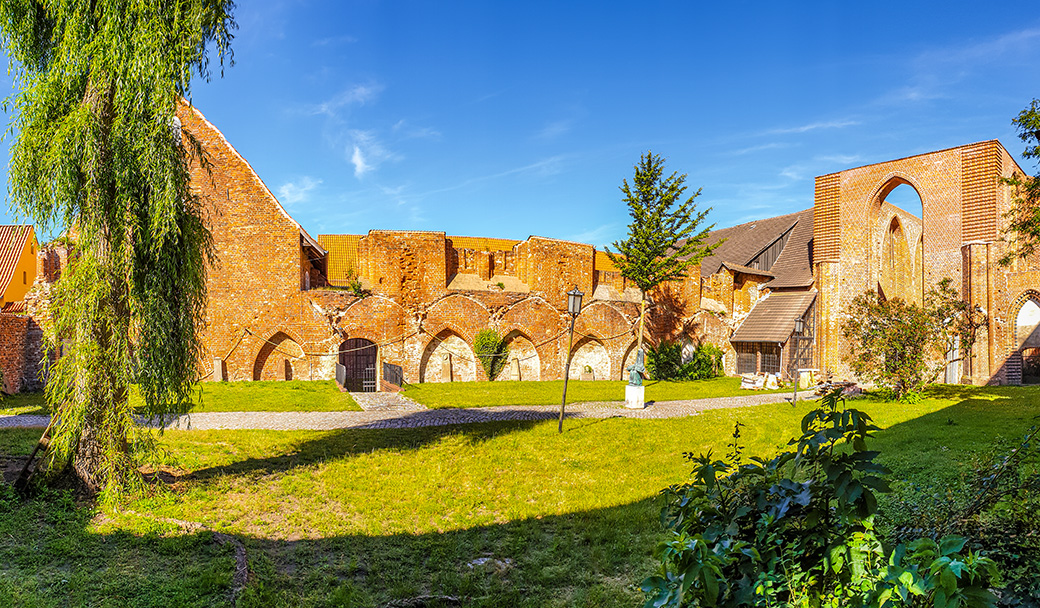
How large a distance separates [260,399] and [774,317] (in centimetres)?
2291

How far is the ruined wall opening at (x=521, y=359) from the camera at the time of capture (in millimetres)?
24922

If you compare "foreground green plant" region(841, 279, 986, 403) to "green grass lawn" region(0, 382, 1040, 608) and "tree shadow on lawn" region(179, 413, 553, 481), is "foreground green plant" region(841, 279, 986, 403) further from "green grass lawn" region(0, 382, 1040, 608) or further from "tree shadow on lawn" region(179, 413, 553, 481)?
"tree shadow on lawn" region(179, 413, 553, 481)

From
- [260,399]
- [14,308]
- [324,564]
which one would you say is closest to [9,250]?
[14,308]

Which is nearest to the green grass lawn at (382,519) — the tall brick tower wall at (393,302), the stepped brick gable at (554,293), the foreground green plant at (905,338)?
the foreground green plant at (905,338)

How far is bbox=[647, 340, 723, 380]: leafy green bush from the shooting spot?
27188mm

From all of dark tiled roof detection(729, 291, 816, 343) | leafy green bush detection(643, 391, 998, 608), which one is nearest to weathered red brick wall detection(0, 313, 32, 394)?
leafy green bush detection(643, 391, 998, 608)

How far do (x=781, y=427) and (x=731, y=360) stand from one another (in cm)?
1671

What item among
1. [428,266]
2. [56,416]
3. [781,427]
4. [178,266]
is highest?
[428,266]

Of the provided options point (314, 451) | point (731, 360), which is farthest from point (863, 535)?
point (731, 360)

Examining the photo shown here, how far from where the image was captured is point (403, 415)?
14.7 metres

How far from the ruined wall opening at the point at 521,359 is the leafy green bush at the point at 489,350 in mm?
629

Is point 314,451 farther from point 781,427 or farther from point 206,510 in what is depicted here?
point 781,427

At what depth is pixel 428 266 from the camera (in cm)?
2342

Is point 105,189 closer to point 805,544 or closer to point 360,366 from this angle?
point 805,544
